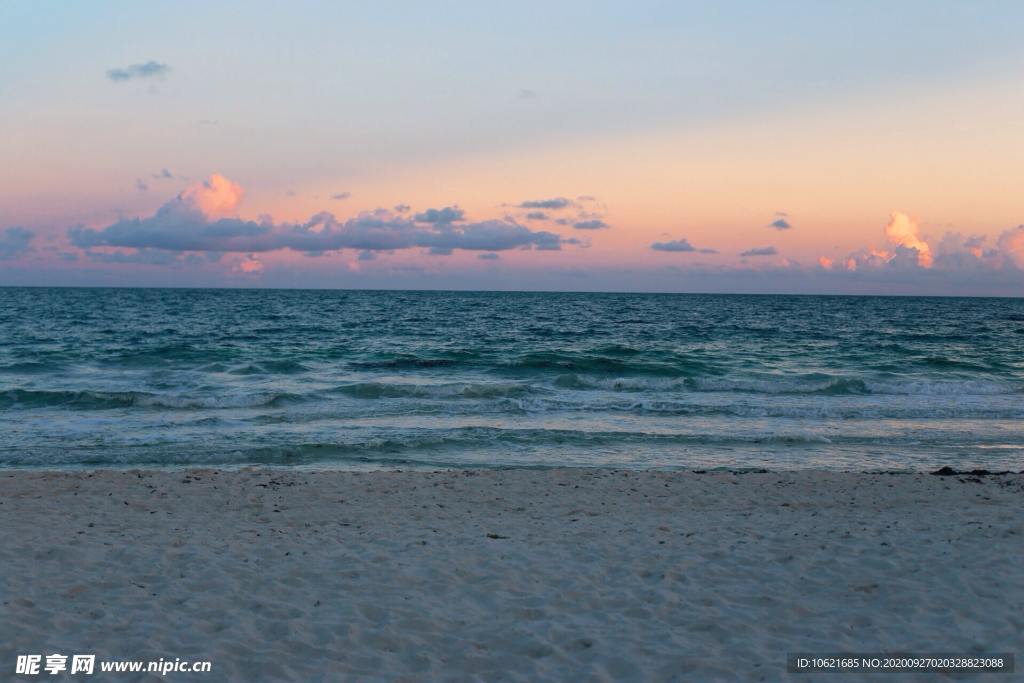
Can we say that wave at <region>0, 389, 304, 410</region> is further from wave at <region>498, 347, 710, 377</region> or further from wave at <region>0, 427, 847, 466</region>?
wave at <region>498, 347, 710, 377</region>

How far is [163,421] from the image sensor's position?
1791 centimetres

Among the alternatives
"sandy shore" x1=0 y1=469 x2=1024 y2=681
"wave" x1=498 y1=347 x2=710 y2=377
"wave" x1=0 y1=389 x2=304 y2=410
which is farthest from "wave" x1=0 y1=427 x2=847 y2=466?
"wave" x1=498 y1=347 x2=710 y2=377

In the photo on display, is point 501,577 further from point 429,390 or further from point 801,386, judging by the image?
point 801,386

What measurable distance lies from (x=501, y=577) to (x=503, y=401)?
45.7ft

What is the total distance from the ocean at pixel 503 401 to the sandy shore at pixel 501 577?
347 cm

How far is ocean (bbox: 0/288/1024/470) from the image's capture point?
586 inches

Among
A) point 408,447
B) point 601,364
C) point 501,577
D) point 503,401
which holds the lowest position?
point 408,447

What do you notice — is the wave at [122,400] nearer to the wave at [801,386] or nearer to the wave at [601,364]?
the wave at [801,386]

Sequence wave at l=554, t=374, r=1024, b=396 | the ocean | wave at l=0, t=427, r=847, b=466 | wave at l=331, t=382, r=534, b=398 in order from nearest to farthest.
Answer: wave at l=0, t=427, r=847, b=466 < the ocean < wave at l=331, t=382, r=534, b=398 < wave at l=554, t=374, r=1024, b=396

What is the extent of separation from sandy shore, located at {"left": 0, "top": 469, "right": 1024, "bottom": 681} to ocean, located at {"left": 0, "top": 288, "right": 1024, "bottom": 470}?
347 cm

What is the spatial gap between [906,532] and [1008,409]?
14.6 metres

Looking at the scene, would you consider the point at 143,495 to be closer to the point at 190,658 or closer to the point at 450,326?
the point at 190,658

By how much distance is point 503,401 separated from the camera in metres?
21.2

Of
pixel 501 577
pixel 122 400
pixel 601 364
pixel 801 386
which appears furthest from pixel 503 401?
pixel 501 577
